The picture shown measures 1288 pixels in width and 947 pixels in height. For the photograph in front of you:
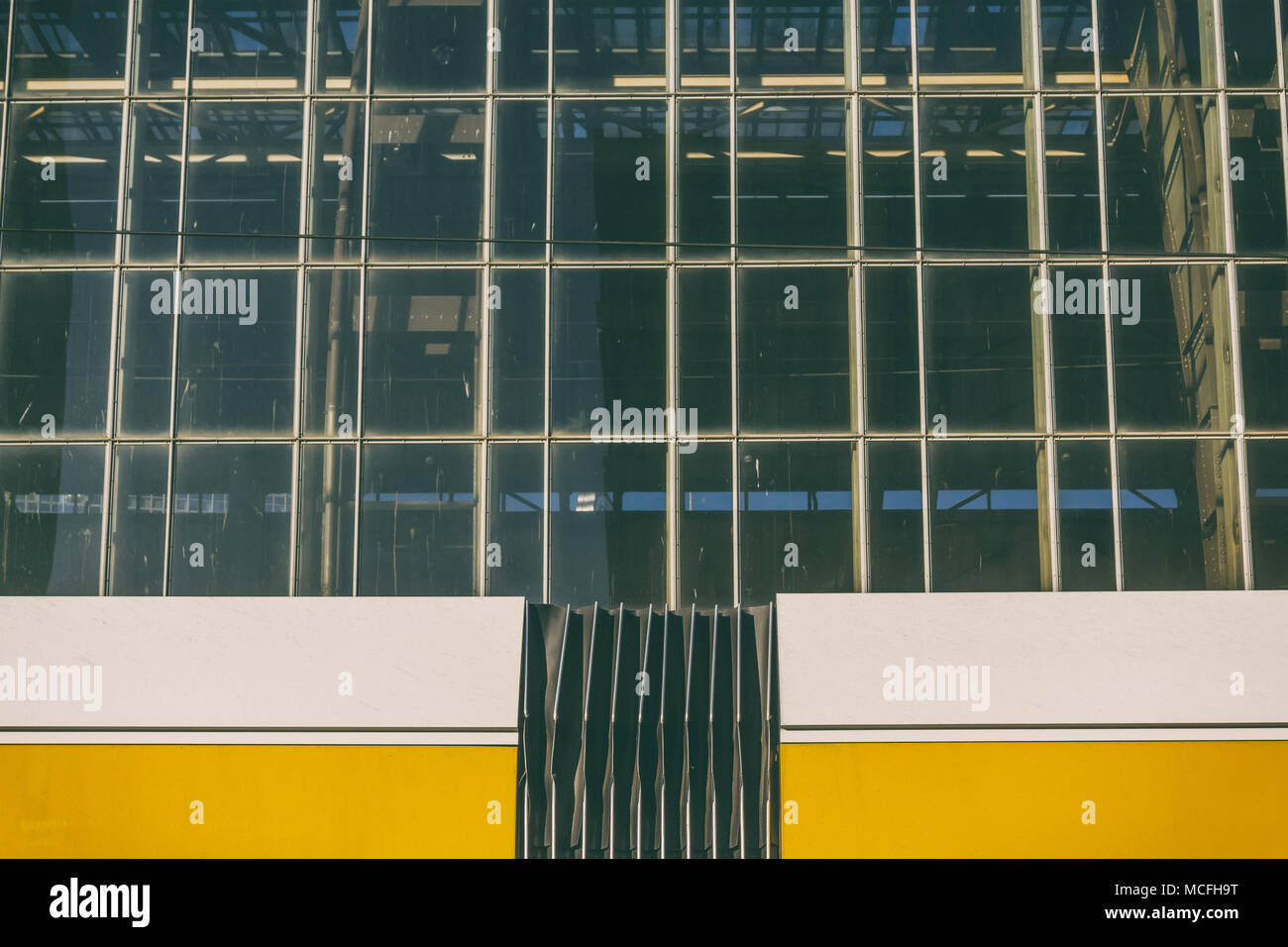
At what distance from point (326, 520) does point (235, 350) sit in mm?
2641

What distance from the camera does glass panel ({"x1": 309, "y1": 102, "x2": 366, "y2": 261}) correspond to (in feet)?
60.8

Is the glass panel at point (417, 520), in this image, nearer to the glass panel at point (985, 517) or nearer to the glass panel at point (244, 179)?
the glass panel at point (244, 179)

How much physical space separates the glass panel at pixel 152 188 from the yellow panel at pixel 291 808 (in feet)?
22.1

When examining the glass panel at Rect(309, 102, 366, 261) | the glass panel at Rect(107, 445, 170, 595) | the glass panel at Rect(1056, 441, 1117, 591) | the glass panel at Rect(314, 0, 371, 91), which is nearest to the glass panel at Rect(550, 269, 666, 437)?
the glass panel at Rect(309, 102, 366, 261)

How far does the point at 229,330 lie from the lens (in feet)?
60.4

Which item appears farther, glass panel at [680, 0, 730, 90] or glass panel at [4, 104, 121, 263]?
glass panel at [680, 0, 730, 90]

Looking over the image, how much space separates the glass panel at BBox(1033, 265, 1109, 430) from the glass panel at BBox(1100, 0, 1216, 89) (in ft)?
9.16

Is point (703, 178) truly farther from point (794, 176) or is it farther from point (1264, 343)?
point (1264, 343)

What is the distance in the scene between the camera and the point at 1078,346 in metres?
18.1

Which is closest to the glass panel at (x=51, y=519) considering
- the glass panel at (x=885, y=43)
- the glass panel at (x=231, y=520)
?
the glass panel at (x=231, y=520)

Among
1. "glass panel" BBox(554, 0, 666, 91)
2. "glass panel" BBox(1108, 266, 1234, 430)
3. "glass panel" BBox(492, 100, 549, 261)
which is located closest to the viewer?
"glass panel" BBox(1108, 266, 1234, 430)

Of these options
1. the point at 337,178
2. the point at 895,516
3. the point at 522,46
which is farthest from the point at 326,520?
the point at 895,516

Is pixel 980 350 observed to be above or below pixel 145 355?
below

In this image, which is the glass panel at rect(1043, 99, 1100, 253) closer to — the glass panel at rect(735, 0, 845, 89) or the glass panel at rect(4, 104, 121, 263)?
the glass panel at rect(735, 0, 845, 89)
